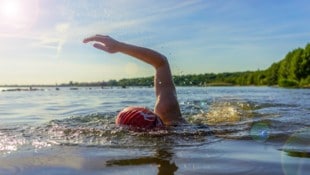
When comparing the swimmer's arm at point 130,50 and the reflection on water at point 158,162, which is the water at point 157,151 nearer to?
the reflection on water at point 158,162

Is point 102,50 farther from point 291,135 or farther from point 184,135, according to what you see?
point 291,135

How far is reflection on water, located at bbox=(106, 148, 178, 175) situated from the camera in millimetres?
4050

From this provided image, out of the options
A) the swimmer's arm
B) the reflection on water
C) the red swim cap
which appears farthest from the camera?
the swimmer's arm

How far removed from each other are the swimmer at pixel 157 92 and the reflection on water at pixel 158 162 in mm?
2109

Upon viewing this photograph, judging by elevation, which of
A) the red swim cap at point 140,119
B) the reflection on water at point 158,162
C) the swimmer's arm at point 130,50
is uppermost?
the swimmer's arm at point 130,50

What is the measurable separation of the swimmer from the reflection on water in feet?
6.92

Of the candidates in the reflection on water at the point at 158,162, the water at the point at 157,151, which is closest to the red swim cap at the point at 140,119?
the water at the point at 157,151

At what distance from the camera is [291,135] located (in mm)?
6512

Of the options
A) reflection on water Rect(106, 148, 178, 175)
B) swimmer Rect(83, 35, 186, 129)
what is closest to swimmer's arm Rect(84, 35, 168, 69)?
swimmer Rect(83, 35, 186, 129)

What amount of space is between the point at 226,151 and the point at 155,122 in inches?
80.9

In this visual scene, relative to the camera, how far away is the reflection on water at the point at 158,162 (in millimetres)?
4050

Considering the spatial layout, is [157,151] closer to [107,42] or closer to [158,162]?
[158,162]

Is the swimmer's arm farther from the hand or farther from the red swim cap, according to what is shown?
the red swim cap

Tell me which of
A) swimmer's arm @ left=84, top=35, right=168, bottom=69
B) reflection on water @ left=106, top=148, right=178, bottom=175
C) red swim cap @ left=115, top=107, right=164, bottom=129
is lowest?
reflection on water @ left=106, top=148, right=178, bottom=175
